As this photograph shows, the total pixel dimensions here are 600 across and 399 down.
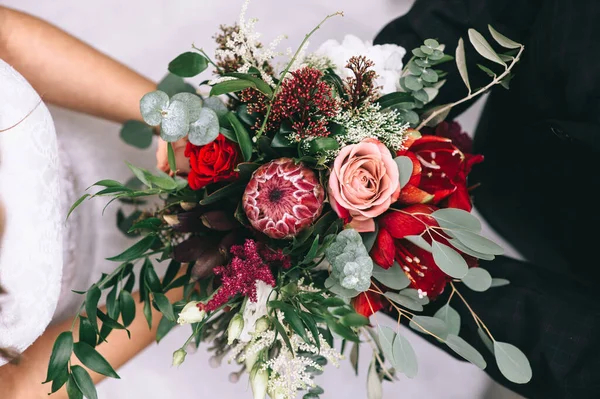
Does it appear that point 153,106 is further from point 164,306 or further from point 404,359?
point 404,359

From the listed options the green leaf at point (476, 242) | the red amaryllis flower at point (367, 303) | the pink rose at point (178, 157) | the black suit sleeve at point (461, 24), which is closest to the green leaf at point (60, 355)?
the pink rose at point (178, 157)

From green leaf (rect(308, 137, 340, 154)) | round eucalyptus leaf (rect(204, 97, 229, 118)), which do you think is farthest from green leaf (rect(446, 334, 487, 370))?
round eucalyptus leaf (rect(204, 97, 229, 118))

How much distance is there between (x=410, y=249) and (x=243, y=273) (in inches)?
6.8

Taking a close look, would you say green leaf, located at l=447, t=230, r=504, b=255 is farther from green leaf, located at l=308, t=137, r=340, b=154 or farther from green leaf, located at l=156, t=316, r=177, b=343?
green leaf, located at l=156, t=316, r=177, b=343

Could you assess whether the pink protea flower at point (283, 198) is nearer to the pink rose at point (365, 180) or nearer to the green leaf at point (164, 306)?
the pink rose at point (365, 180)

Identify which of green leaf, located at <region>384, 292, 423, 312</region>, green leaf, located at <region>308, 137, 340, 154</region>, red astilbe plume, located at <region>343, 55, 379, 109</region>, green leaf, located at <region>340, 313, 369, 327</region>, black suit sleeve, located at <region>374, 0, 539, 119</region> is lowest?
green leaf, located at <region>340, 313, 369, 327</region>

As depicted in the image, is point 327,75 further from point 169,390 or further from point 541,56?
point 169,390

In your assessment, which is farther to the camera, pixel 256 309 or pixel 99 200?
pixel 99 200

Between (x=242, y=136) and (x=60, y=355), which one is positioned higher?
(x=242, y=136)

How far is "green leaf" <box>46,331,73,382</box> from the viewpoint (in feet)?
1.46

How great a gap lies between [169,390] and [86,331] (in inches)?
24.0

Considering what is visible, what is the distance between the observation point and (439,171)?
0.44 meters

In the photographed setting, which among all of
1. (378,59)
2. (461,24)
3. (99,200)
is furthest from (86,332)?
(461,24)

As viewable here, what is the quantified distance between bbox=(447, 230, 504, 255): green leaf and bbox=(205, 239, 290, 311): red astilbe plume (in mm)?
174
